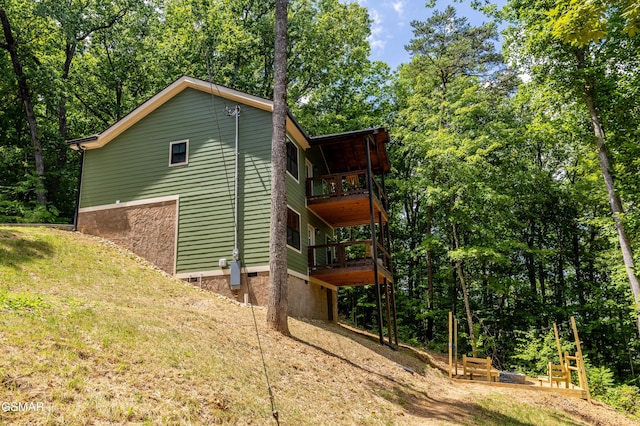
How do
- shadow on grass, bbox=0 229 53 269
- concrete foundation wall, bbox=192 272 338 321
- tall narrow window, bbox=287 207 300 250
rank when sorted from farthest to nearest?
tall narrow window, bbox=287 207 300 250 < concrete foundation wall, bbox=192 272 338 321 < shadow on grass, bbox=0 229 53 269

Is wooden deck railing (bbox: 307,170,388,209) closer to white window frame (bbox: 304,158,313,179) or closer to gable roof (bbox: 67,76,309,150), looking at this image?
white window frame (bbox: 304,158,313,179)

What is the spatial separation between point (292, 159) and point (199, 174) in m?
3.76

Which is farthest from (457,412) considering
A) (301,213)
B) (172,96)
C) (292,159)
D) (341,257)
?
(172,96)

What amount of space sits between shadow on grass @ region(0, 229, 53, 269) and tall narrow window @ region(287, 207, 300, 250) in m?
7.74

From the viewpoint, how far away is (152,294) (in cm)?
1176

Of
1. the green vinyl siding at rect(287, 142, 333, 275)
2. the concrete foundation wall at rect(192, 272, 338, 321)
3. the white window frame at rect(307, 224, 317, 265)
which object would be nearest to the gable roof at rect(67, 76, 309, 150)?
the green vinyl siding at rect(287, 142, 333, 275)

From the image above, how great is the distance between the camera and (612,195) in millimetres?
16391

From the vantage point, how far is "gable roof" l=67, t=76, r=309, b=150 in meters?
15.6

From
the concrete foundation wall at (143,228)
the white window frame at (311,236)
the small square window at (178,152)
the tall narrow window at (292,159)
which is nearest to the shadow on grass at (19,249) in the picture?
the concrete foundation wall at (143,228)

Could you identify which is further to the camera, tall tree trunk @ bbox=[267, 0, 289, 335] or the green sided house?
the green sided house

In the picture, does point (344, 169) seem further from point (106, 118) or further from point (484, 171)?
point (106, 118)

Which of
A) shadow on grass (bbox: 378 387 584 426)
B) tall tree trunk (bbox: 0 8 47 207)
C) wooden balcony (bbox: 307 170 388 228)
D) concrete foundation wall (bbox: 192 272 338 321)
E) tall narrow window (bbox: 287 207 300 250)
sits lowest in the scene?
shadow on grass (bbox: 378 387 584 426)

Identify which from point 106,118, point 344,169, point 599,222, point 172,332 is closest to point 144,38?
point 106,118

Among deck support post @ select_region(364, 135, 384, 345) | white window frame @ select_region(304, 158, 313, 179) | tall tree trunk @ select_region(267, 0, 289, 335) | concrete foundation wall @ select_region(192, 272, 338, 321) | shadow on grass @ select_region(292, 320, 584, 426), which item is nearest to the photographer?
shadow on grass @ select_region(292, 320, 584, 426)
